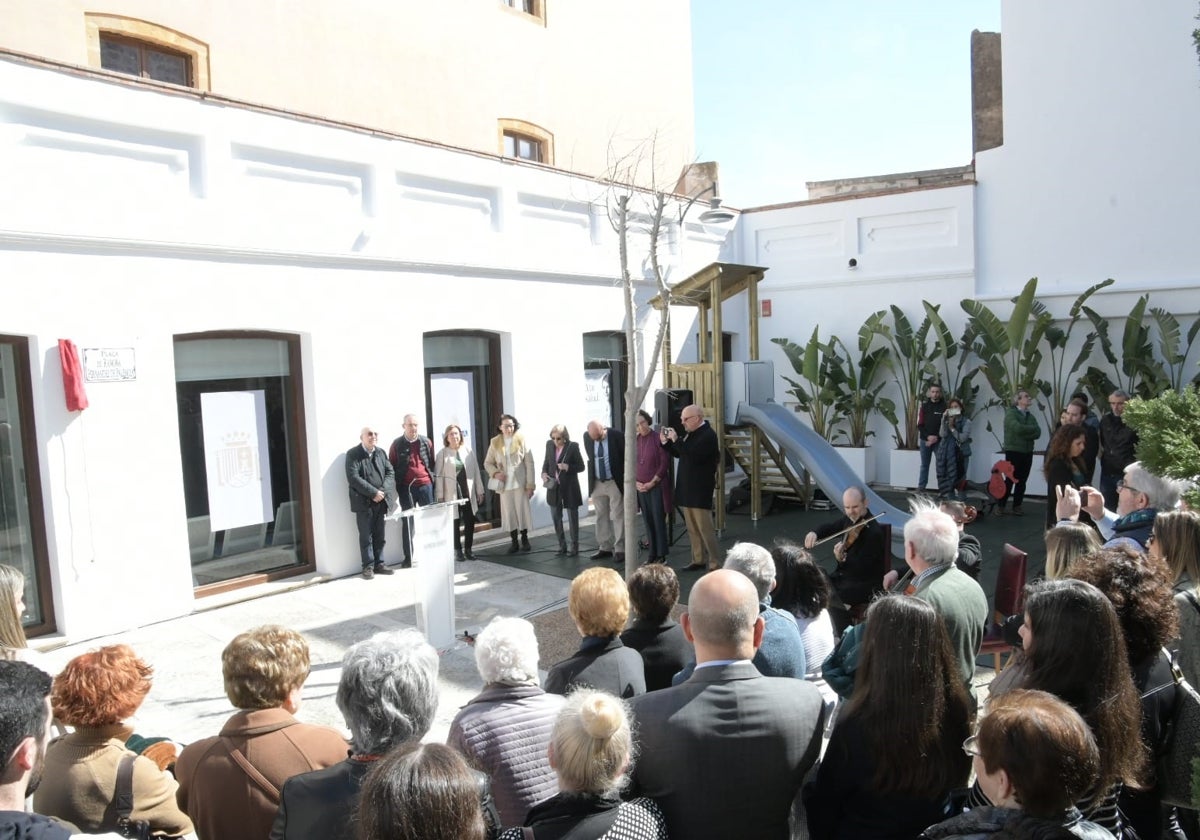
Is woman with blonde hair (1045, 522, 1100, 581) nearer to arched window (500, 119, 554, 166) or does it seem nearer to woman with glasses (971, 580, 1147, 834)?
woman with glasses (971, 580, 1147, 834)

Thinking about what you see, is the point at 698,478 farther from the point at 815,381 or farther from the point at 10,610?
the point at 10,610

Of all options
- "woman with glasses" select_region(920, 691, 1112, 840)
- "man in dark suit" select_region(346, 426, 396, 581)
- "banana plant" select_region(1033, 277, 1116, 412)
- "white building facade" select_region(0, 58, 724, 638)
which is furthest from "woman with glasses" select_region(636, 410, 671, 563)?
"woman with glasses" select_region(920, 691, 1112, 840)

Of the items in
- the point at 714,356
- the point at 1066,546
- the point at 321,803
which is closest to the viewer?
the point at 321,803

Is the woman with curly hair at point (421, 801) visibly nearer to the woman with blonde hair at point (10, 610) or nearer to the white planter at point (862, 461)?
the woman with blonde hair at point (10, 610)

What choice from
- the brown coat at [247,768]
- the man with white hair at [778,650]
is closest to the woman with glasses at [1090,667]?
the man with white hair at [778,650]

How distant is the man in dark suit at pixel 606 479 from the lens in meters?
10.1

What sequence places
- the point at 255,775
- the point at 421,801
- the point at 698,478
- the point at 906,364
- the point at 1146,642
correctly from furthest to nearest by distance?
the point at 906,364 < the point at 698,478 < the point at 1146,642 < the point at 255,775 < the point at 421,801

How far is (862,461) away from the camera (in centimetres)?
1441

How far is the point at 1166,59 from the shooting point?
12008 mm

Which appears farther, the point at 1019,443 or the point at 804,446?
the point at 1019,443

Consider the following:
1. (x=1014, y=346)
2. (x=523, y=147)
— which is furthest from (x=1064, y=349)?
(x=523, y=147)

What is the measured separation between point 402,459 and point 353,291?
184cm

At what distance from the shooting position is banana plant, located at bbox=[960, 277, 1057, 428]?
12.7 m

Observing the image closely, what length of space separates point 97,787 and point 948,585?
10.6ft
